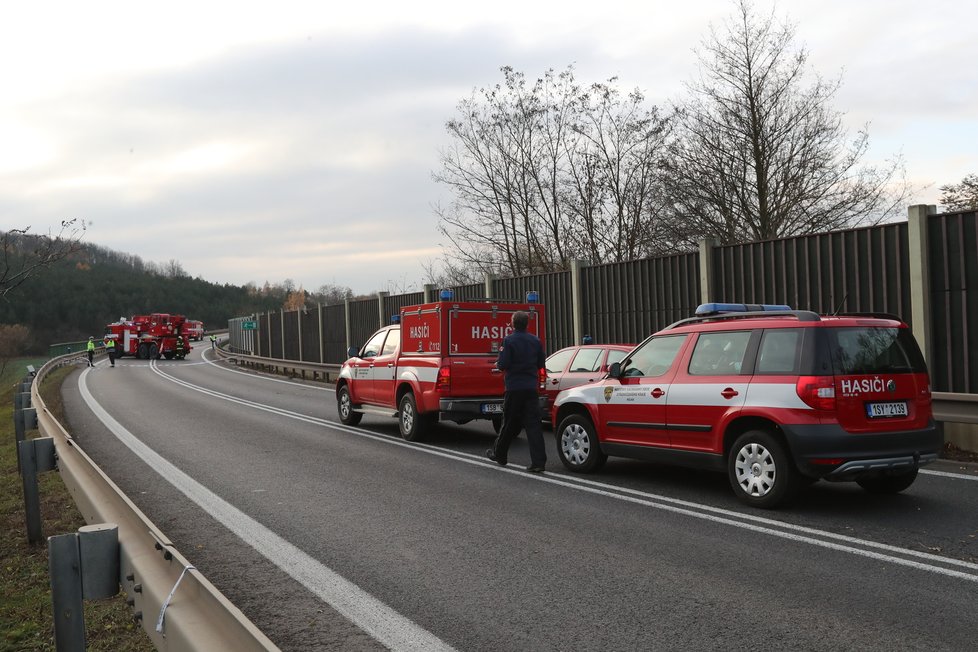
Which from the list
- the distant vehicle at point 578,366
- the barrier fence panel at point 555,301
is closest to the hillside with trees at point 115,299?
the barrier fence panel at point 555,301

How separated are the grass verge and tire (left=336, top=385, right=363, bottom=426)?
5.90 meters

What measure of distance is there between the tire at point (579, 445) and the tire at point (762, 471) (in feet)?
6.22

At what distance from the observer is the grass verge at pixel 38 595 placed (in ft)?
14.1

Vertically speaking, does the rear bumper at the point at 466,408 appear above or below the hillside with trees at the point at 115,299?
below

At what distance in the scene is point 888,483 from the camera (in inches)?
297

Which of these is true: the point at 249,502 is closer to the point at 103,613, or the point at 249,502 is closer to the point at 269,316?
the point at 103,613

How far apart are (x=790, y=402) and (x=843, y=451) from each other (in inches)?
22.5

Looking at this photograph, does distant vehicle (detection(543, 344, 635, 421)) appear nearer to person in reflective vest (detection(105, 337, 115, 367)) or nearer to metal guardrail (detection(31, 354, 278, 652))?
metal guardrail (detection(31, 354, 278, 652))

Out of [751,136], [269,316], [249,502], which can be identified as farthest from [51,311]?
[249,502]

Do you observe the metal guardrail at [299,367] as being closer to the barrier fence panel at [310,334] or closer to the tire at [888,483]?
the barrier fence panel at [310,334]

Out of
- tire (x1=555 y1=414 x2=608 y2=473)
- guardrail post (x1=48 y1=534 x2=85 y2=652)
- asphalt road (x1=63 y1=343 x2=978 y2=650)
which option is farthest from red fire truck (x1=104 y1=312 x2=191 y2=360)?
guardrail post (x1=48 y1=534 x2=85 y2=652)

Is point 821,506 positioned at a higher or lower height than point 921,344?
lower

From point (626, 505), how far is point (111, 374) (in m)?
32.7

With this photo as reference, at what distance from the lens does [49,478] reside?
930 cm
